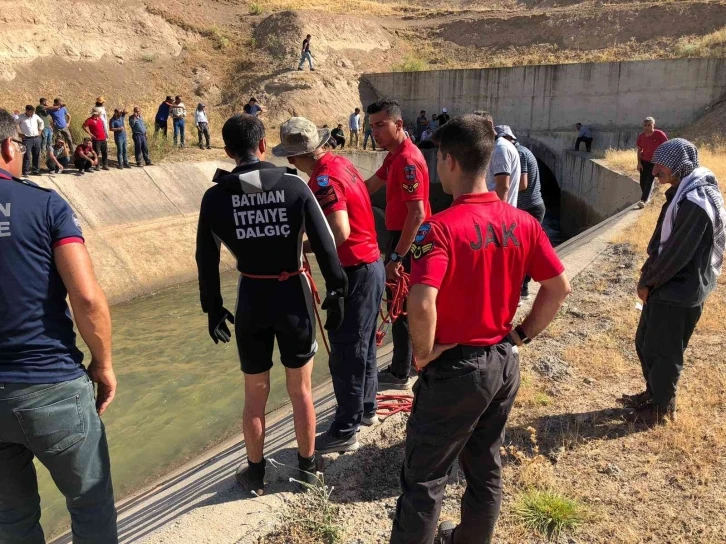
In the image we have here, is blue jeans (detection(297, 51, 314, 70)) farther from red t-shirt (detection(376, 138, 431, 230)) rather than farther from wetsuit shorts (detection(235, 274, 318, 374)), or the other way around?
wetsuit shorts (detection(235, 274, 318, 374))

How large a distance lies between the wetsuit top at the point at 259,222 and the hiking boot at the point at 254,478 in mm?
1060

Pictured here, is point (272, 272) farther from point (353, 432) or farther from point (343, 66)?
point (343, 66)

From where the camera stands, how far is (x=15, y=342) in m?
2.19

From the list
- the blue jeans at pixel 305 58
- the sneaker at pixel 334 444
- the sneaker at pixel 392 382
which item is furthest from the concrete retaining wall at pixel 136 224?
the blue jeans at pixel 305 58

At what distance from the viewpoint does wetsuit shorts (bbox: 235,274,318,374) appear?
293 centimetres

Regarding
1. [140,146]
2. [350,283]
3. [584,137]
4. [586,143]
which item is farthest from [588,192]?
[350,283]

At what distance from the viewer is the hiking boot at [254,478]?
3209 millimetres

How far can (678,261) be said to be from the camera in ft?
11.3

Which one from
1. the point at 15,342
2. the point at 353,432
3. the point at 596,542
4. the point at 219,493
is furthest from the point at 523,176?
the point at 15,342

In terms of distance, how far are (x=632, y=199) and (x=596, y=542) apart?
12598 millimetres

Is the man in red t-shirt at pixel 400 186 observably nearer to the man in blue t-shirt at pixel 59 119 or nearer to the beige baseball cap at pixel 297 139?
the beige baseball cap at pixel 297 139

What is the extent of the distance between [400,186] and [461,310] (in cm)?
196

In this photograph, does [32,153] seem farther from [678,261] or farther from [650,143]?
[678,261]

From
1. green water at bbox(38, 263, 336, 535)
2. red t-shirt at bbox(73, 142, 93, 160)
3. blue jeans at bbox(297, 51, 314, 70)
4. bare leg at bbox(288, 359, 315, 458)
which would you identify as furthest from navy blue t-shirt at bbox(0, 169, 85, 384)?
blue jeans at bbox(297, 51, 314, 70)
